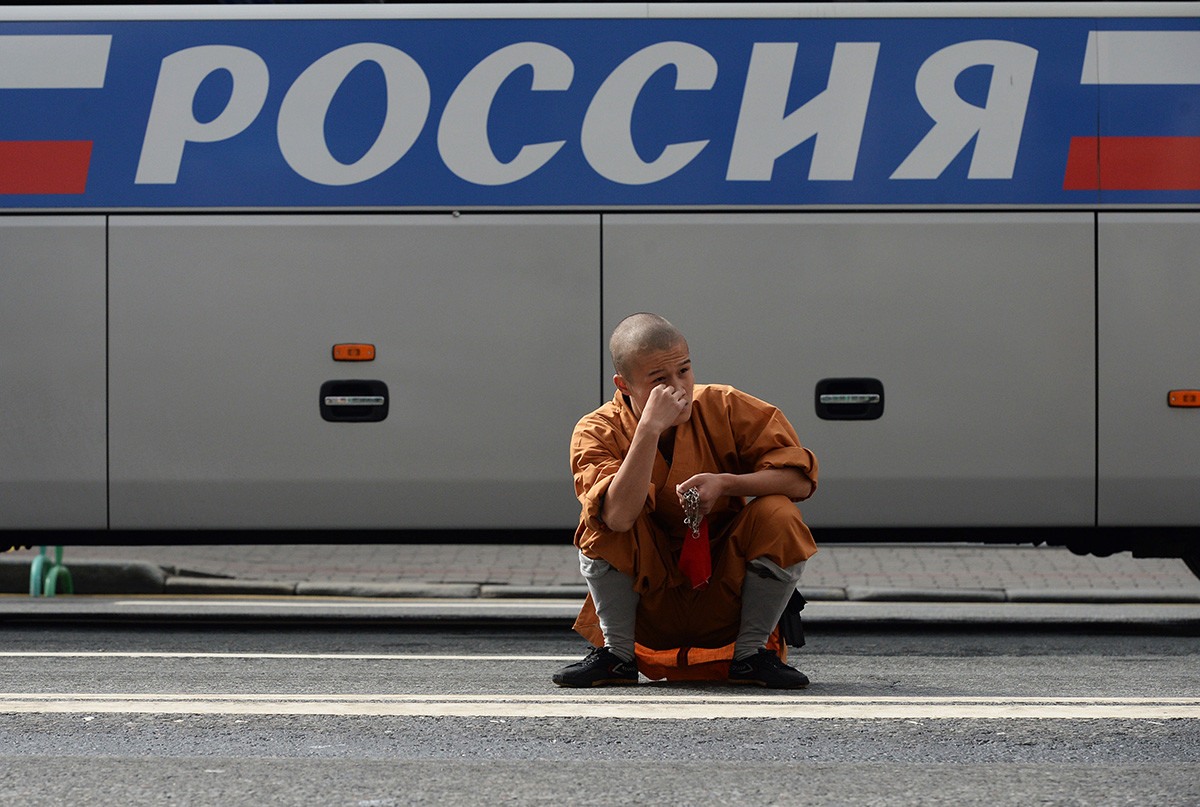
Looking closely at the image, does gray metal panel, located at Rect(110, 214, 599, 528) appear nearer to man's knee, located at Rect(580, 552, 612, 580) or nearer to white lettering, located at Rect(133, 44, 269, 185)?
white lettering, located at Rect(133, 44, 269, 185)

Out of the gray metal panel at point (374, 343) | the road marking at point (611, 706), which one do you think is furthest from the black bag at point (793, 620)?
the gray metal panel at point (374, 343)

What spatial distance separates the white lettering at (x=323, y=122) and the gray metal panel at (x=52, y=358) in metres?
0.88

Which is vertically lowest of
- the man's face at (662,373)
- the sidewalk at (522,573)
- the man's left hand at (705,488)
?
the sidewalk at (522,573)

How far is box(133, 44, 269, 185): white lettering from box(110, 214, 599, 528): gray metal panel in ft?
0.85

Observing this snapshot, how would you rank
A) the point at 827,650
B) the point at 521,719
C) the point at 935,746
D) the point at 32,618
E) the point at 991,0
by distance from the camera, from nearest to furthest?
the point at 935,746 → the point at 521,719 → the point at 827,650 → the point at 991,0 → the point at 32,618

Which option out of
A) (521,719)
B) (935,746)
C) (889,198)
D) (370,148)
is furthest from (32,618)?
(935,746)

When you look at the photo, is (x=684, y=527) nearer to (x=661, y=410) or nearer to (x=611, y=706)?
(x=661, y=410)

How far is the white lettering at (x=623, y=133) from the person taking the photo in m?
5.51

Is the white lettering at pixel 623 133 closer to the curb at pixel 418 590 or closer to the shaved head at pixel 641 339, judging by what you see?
the shaved head at pixel 641 339

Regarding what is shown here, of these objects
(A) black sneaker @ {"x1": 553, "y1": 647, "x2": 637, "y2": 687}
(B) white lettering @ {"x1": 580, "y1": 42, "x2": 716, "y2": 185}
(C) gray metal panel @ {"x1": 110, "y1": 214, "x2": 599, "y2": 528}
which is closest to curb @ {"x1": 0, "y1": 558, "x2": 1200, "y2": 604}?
(C) gray metal panel @ {"x1": 110, "y1": 214, "x2": 599, "y2": 528}

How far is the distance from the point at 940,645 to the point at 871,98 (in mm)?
2237

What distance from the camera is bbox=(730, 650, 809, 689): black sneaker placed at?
3.88 m

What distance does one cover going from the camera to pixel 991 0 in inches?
220

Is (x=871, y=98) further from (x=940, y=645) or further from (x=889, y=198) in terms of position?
(x=940, y=645)
